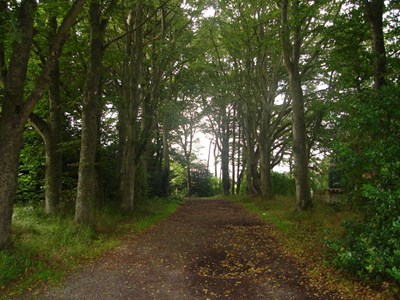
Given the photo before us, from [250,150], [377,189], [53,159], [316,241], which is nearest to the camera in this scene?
[377,189]

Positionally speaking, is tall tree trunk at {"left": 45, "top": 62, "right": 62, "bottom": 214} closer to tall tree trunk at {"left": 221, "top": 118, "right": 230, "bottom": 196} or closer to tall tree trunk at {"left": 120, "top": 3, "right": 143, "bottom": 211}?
tall tree trunk at {"left": 120, "top": 3, "right": 143, "bottom": 211}

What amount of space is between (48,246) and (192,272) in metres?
3.38

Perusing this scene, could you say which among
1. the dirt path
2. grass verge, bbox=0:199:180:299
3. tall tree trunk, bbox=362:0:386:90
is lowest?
the dirt path

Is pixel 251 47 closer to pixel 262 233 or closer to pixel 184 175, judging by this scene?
pixel 262 233

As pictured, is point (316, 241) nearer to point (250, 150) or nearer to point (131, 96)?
point (131, 96)

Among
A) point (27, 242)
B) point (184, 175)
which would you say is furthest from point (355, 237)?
point (184, 175)

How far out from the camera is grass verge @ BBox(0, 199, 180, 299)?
566 cm

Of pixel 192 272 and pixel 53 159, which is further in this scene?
pixel 53 159

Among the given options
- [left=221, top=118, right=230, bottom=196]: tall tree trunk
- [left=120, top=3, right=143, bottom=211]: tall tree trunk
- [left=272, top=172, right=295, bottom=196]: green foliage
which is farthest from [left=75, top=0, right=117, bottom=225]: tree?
[left=221, top=118, right=230, bottom=196]: tall tree trunk

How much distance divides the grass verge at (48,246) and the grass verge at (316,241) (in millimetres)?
4667

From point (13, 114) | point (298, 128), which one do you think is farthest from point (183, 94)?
point (13, 114)

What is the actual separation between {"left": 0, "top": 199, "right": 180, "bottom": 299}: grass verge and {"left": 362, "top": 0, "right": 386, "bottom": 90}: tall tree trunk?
25.3ft

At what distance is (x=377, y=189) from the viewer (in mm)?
5008

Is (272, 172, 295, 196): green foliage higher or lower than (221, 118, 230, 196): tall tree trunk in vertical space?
lower
